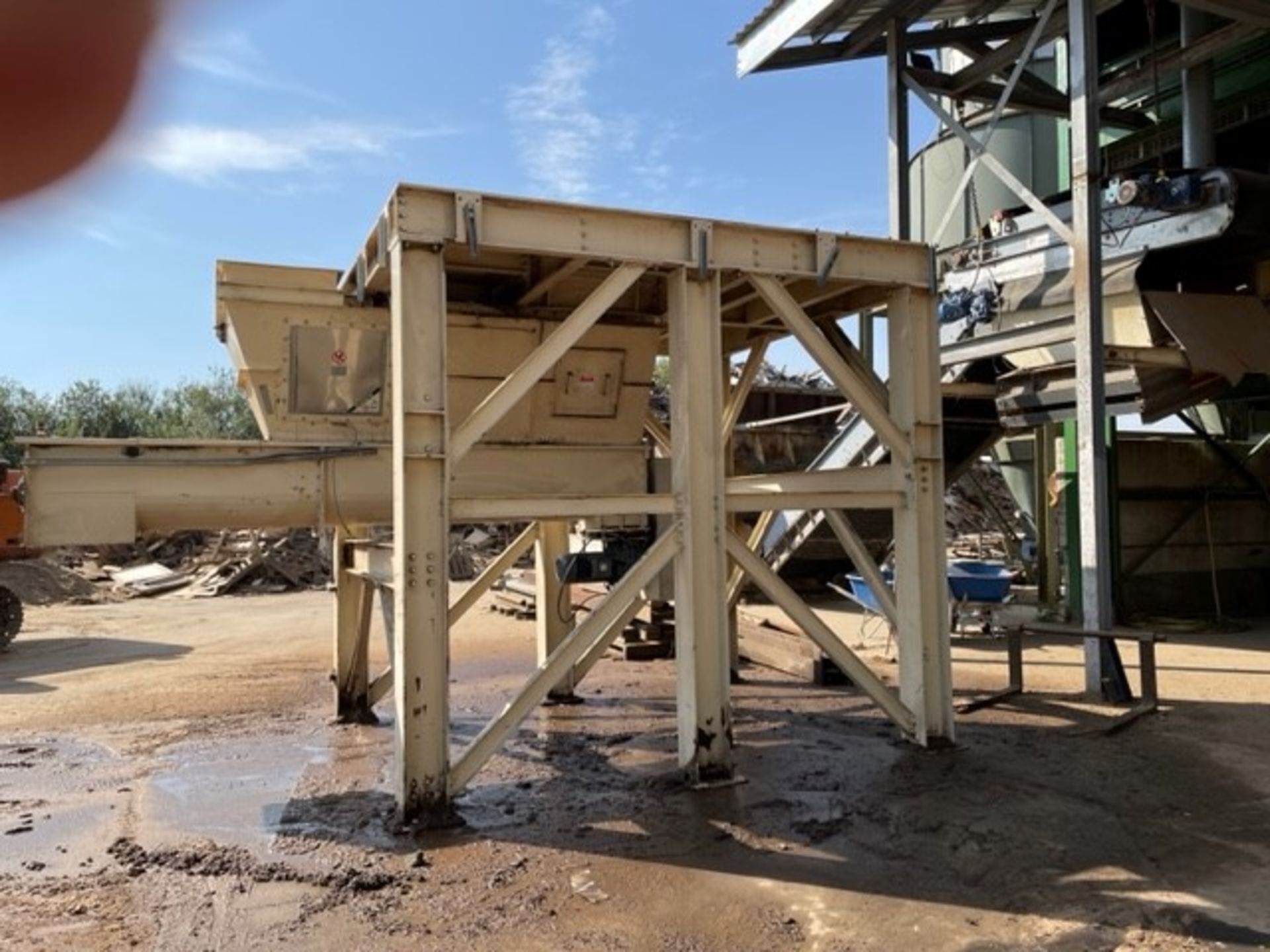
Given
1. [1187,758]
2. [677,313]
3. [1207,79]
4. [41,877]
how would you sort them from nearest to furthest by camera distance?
1. [41,877]
2. [677,313]
3. [1187,758]
4. [1207,79]

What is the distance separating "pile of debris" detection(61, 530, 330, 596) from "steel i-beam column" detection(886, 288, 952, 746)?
17.0 metres

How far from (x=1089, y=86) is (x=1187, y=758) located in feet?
19.4

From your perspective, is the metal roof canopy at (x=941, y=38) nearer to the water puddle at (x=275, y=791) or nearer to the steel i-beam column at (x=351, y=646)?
the steel i-beam column at (x=351, y=646)

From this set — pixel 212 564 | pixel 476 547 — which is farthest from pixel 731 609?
pixel 212 564

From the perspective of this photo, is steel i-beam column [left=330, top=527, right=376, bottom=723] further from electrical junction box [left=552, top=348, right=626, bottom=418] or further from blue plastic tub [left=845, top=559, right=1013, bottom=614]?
blue plastic tub [left=845, top=559, right=1013, bottom=614]

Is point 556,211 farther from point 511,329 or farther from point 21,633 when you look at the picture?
Answer: point 21,633

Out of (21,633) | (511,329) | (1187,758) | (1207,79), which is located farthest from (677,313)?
(21,633)

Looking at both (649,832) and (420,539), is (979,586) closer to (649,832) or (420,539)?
(649,832)

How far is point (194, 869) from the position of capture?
4.73m

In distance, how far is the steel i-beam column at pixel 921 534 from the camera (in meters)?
6.61

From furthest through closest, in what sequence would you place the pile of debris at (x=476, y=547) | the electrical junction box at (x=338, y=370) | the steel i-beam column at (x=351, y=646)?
the pile of debris at (x=476, y=547)
the steel i-beam column at (x=351, y=646)
the electrical junction box at (x=338, y=370)

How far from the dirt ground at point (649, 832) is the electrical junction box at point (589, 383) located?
2560 millimetres

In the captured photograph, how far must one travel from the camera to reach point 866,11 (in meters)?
11.3

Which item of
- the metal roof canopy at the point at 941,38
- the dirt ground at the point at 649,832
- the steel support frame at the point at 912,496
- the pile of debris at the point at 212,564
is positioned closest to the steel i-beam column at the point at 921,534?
the steel support frame at the point at 912,496
